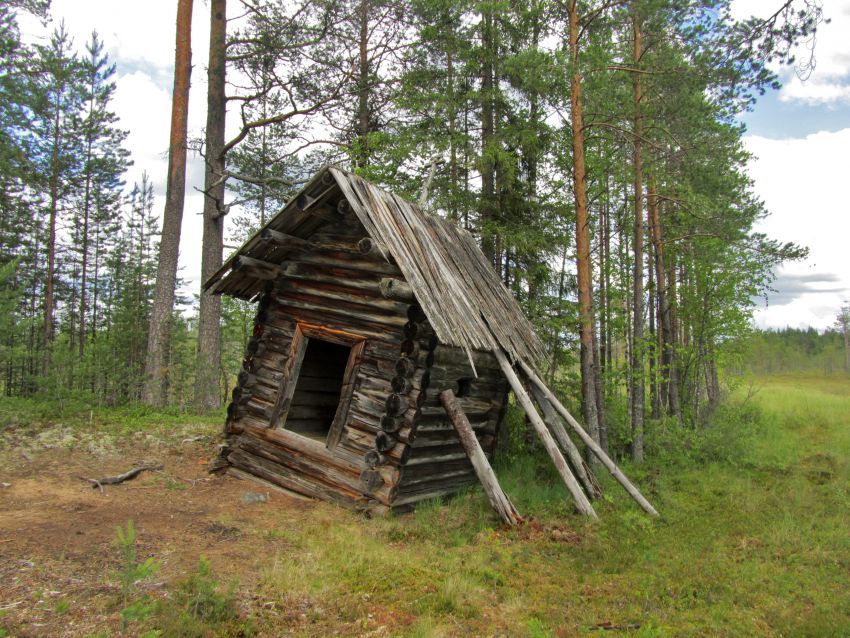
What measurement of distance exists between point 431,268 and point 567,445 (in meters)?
3.51

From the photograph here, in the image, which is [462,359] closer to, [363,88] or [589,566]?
[589,566]

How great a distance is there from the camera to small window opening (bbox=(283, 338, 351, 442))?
34.6ft

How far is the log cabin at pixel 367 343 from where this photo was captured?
7281 millimetres

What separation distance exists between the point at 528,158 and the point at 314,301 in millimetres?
7519

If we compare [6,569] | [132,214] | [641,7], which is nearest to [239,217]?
[132,214]

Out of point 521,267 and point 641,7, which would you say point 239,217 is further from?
point 641,7

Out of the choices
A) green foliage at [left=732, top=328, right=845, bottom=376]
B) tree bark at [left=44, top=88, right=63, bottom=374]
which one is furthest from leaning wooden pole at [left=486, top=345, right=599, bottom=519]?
green foliage at [left=732, top=328, right=845, bottom=376]

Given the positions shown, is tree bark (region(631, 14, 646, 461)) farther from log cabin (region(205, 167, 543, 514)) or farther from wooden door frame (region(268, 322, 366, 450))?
wooden door frame (region(268, 322, 366, 450))

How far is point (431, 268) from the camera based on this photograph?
26.1 feet

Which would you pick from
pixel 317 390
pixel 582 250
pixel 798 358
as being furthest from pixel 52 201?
pixel 798 358

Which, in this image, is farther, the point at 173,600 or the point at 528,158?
the point at 528,158

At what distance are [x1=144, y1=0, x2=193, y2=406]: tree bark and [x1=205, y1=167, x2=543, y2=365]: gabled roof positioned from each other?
4.65m

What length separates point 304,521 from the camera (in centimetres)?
671

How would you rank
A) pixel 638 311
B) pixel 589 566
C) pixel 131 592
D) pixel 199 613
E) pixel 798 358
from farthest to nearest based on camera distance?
pixel 798 358 → pixel 638 311 → pixel 589 566 → pixel 131 592 → pixel 199 613
